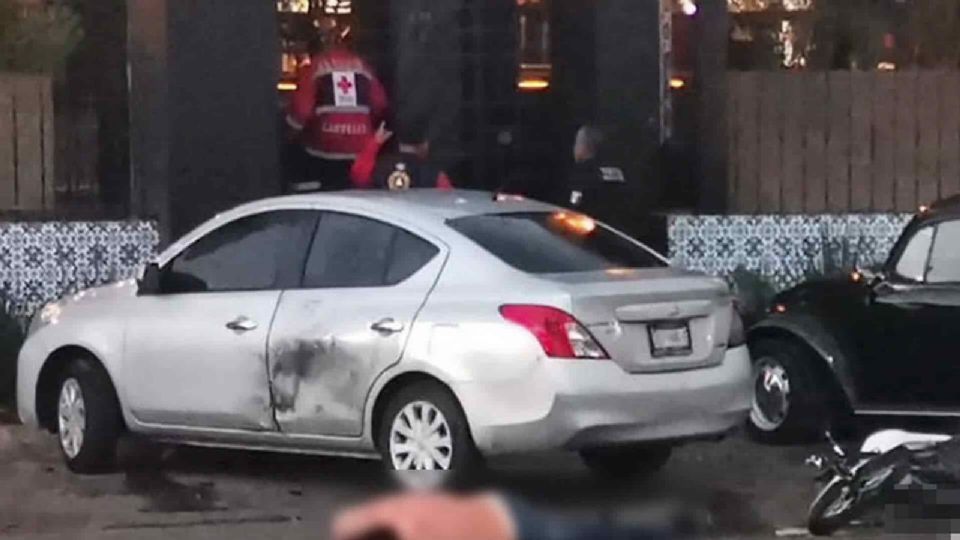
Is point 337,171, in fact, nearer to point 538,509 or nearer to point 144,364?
point 144,364

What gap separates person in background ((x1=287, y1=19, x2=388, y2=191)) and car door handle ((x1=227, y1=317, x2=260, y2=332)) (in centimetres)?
543

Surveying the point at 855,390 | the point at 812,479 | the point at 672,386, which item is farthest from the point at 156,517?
the point at 855,390

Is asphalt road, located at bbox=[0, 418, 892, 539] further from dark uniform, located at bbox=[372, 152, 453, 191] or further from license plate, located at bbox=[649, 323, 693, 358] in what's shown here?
dark uniform, located at bbox=[372, 152, 453, 191]

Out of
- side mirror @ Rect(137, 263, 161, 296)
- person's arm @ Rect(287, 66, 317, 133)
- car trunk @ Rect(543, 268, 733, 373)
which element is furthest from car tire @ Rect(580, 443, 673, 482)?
person's arm @ Rect(287, 66, 317, 133)

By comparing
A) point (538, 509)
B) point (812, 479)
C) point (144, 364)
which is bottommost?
point (812, 479)

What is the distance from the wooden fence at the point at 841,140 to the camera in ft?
50.9

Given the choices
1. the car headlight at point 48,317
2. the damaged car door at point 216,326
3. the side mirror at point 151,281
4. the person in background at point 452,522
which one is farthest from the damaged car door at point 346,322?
the person in background at point 452,522

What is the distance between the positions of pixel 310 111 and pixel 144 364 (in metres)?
5.35

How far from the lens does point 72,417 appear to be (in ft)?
35.0

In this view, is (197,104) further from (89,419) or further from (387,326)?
(387,326)

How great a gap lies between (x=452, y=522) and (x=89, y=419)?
8.18 metres

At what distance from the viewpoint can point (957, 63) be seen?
15.6 meters

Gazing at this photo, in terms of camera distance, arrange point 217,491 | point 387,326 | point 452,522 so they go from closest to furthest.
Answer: point 452,522 → point 387,326 → point 217,491

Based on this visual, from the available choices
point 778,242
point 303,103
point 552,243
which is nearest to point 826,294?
point 552,243
